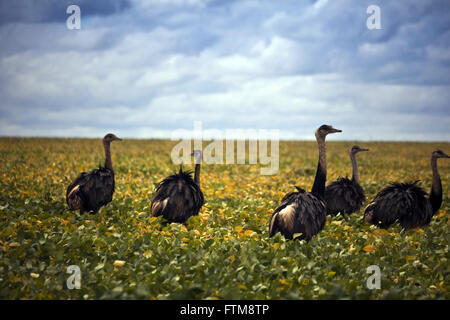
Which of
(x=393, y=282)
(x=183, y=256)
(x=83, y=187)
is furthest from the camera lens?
(x=83, y=187)

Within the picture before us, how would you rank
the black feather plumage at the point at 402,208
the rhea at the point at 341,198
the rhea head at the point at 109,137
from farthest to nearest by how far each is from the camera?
the rhea head at the point at 109,137
the rhea at the point at 341,198
the black feather plumage at the point at 402,208

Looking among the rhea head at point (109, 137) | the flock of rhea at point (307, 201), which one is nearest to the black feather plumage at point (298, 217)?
the flock of rhea at point (307, 201)

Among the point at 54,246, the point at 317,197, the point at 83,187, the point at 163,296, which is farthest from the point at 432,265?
the point at 83,187

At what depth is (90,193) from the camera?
9.48 m

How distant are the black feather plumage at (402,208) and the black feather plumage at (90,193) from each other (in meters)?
6.66

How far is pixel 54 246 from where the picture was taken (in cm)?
634

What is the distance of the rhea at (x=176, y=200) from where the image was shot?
8.54 metres

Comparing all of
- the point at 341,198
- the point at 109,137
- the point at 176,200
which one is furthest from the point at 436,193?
the point at 109,137

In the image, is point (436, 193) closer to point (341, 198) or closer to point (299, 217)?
point (341, 198)

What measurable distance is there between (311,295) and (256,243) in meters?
2.08

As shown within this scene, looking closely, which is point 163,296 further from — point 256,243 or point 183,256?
point 256,243

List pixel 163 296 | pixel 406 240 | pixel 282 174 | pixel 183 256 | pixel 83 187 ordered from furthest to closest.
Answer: pixel 282 174 → pixel 83 187 → pixel 406 240 → pixel 183 256 → pixel 163 296

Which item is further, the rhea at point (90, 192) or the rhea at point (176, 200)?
the rhea at point (90, 192)

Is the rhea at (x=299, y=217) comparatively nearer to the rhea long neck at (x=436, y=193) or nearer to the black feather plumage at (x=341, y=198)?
the black feather plumage at (x=341, y=198)
